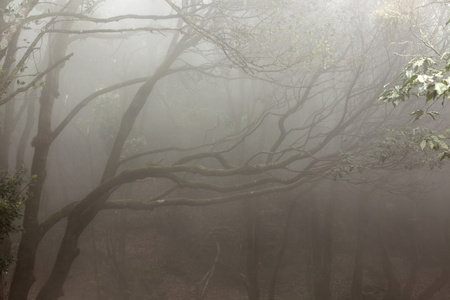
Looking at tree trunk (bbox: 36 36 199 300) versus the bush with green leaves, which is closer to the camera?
the bush with green leaves

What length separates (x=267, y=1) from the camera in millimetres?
11320

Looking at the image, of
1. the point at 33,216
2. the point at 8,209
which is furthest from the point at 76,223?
the point at 8,209

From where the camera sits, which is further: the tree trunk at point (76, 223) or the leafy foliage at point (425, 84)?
the tree trunk at point (76, 223)

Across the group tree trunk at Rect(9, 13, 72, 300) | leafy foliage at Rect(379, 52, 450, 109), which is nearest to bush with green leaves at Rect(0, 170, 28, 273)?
tree trunk at Rect(9, 13, 72, 300)

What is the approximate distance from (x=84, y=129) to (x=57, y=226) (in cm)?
596

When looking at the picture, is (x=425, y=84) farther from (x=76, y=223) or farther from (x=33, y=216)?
(x=33, y=216)

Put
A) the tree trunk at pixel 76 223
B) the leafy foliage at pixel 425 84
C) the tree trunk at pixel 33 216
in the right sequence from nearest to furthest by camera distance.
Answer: the leafy foliage at pixel 425 84
the tree trunk at pixel 33 216
the tree trunk at pixel 76 223

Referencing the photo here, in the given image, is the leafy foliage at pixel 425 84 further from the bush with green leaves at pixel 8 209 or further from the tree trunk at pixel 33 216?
the tree trunk at pixel 33 216

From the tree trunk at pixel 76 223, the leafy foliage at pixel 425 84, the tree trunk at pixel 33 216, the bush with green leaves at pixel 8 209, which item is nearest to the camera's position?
the leafy foliage at pixel 425 84

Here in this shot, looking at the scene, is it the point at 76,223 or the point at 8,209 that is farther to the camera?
the point at 76,223

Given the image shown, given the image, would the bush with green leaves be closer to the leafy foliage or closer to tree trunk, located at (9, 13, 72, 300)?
tree trunk, located at (9, 13, 72, 300)

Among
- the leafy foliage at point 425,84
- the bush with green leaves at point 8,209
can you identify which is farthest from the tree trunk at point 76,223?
the leafy foliage at point 425,84

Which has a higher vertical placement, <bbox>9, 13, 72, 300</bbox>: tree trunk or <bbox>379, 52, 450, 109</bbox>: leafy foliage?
<bbox>379, 52, 450, 109</bbox>: leafy foliage

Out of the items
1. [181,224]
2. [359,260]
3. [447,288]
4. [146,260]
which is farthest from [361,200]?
[146,260]
